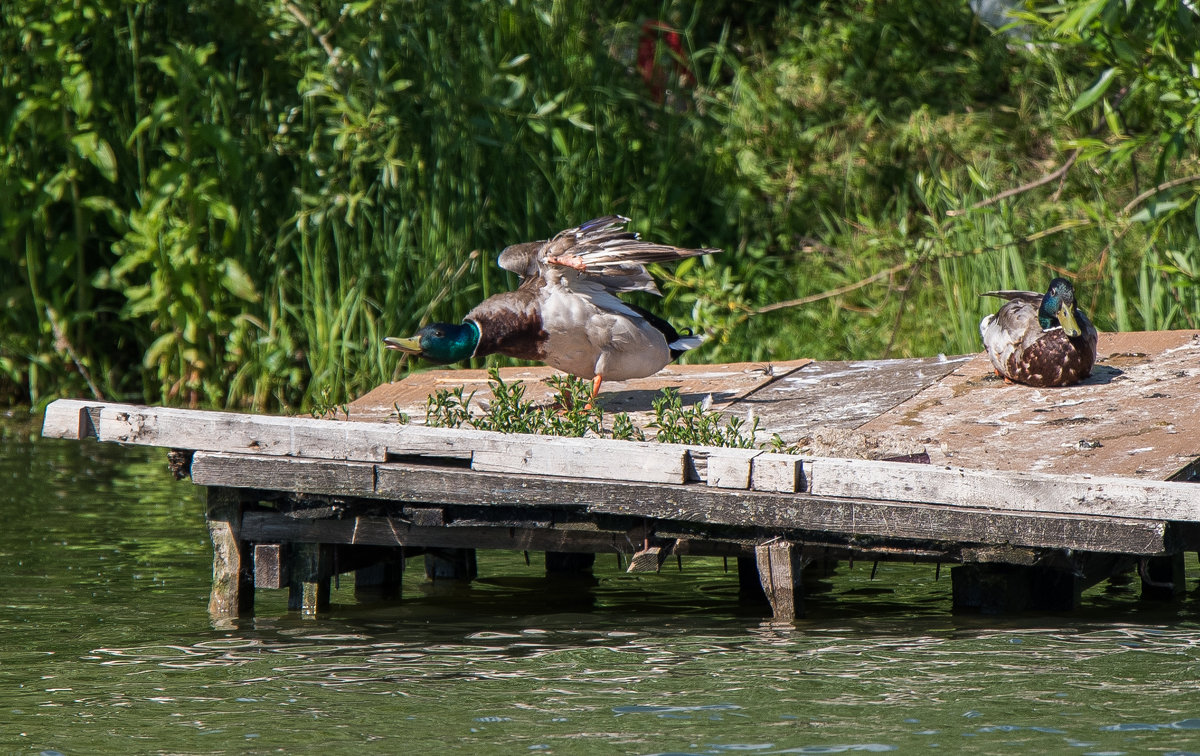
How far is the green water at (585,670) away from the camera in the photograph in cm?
472

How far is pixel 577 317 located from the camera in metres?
7.55

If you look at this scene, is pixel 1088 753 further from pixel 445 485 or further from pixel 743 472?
pixel 445 485

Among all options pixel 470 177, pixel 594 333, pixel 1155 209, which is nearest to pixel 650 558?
pixel 594 333

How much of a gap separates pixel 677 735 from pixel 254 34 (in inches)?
361

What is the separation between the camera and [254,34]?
→ 12.5 metres

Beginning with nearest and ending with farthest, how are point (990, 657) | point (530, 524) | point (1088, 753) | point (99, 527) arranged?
point (1088, 753)
point (990, 657)
point (530, 524)
point (99, 527)

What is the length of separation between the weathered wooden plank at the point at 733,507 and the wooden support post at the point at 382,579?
1012 millimetres

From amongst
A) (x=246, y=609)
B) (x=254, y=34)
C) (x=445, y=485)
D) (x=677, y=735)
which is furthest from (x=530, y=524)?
(x=254, y=34)

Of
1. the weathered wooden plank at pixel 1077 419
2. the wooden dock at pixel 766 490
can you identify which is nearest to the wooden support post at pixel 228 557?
the wooden dock at pixel 766 490

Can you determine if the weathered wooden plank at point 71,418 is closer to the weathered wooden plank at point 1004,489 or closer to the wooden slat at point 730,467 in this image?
the wooden slat at point 730,467

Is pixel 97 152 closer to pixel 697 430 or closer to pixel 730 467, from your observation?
pixel 697 430

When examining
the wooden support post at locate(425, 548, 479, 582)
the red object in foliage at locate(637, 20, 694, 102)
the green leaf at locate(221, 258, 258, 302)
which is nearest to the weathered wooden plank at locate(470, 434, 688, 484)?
the wooden support post at locate(425, 548, 479, 582)

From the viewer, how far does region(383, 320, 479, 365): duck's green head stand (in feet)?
24.1

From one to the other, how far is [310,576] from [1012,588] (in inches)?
117
